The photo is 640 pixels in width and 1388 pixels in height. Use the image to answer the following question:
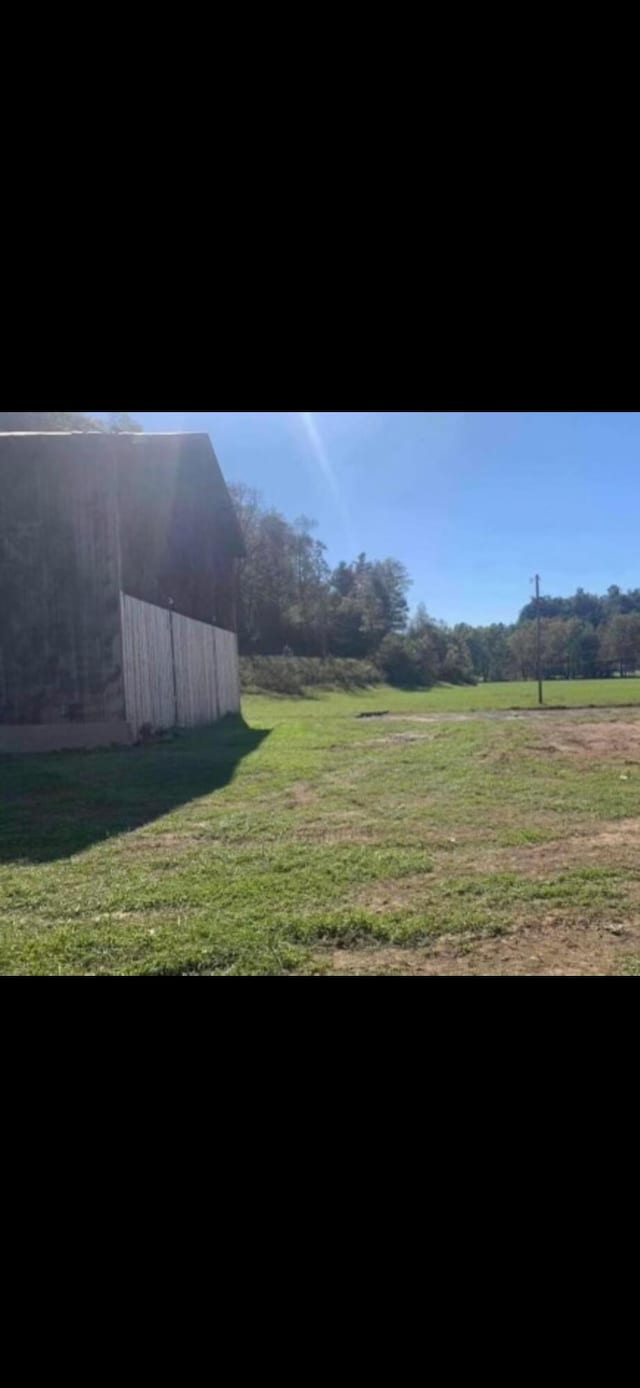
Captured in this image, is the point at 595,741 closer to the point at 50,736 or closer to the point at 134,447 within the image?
the point at 50,736

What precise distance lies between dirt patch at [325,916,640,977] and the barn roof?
7.67m

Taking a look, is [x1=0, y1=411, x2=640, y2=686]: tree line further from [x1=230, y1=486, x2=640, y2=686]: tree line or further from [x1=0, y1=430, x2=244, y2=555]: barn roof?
[x1=0, y1=430, x2=244, y2=555]: barn roof

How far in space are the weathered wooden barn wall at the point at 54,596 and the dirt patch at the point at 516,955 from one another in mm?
6351

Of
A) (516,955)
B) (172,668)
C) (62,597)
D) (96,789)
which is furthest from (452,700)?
(516,955)

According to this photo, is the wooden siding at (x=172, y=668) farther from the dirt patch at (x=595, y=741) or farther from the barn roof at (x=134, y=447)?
the dirt patch at (x=595, y=741)

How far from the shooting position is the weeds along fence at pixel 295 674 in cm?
2280

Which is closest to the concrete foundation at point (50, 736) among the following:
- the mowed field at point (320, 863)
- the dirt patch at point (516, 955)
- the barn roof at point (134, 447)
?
the mowed field at point (320, 863)

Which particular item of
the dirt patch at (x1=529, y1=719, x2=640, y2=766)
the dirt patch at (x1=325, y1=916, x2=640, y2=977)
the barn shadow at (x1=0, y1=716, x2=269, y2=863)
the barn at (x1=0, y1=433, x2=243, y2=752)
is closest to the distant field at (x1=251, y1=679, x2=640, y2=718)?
the dirt patch at (x1=529, y1=719, x2=640, y2=766)

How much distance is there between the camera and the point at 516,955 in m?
2.62

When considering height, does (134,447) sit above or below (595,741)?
above

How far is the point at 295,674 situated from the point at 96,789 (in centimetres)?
1826

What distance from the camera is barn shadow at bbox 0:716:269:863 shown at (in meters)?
4.68
